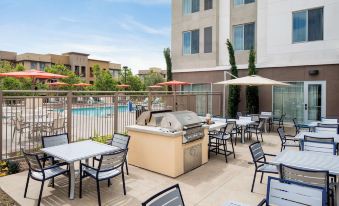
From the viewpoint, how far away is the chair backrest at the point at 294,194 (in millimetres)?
2732

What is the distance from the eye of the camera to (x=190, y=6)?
18266mm

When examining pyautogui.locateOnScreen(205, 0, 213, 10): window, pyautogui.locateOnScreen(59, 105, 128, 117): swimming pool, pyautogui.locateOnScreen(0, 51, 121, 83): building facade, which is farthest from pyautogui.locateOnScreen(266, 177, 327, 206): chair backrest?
pyautogui.locateOnScreen(0, 51, 121, 83): building facade

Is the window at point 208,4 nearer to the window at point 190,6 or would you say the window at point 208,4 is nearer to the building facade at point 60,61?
the window at point 190,6

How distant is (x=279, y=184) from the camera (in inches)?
119

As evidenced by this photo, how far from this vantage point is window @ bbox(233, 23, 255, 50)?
15.5 m

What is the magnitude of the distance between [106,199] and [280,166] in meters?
3.25

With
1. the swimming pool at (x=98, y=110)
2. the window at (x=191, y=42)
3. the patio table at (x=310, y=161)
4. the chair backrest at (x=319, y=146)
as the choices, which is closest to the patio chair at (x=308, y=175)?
the patio table at (x=310, y=161)

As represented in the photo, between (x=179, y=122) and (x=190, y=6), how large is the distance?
14.4 meters

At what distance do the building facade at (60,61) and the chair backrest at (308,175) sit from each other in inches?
1912

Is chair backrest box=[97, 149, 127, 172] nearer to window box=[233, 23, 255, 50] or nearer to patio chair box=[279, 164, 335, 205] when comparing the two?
patio chair box=[279, 164, 335, 205]

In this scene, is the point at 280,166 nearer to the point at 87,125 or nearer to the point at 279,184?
the point at 279,184

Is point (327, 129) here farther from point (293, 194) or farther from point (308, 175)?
point (293, 194)

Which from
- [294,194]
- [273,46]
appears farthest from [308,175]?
[273,46]

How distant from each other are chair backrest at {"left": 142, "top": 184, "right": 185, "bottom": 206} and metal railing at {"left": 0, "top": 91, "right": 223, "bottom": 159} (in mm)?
5510
